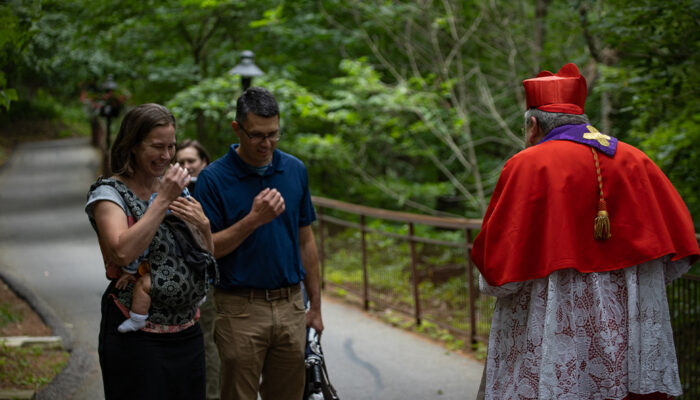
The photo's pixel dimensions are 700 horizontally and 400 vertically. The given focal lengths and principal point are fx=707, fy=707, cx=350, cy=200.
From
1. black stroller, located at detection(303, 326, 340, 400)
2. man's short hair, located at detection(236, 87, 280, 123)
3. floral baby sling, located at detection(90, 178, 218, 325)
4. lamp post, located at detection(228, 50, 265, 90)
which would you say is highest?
man's short hair, located at detection(236, 87, 280, 123)

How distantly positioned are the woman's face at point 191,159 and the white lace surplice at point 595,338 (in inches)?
115

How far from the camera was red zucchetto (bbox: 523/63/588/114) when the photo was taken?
123 inches

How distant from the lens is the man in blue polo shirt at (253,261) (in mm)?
3498

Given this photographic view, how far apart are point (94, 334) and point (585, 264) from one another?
6.07 m

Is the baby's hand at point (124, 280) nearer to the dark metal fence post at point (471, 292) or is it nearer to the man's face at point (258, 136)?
the man's face at point (258, 136)

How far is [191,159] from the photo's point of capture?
17.5 ft

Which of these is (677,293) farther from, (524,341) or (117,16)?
(117,16)

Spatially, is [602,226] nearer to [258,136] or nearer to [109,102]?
[258,136]

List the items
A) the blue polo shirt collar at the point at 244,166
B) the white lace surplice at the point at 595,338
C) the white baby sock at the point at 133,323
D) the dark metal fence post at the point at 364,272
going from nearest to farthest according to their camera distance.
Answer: the white baby sock at the point at 133,323 → the white lace surplice at the point at 595,338 → the blue polo shirt collar at the point at 244,166 → the dark metal fence post at the point at 364,272

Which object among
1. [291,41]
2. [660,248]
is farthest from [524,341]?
[291,41]

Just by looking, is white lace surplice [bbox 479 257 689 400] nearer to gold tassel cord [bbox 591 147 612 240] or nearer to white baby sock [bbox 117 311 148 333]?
gold tassel cord [bbox 591 147 612 240]

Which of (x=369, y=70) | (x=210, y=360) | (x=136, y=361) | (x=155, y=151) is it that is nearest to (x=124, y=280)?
(x=136, y=361)

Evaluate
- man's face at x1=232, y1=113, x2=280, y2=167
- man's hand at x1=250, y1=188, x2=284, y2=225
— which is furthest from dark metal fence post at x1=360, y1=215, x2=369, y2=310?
man's hand at x1=250, y1=188, x2=284, y2=225

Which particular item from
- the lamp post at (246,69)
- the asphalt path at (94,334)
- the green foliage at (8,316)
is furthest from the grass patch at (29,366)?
the lamp post at (246,69)
